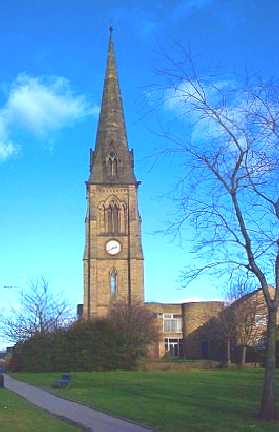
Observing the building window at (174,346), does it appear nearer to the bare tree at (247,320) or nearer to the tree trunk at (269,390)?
the bare tree at (247,320)

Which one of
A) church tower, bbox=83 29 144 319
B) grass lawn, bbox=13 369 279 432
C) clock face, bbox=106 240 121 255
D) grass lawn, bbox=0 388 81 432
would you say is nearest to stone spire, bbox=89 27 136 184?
church tower, bbox=83 29 144 319

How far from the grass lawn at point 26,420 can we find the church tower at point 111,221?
2139 inches

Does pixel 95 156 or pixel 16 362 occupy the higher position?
pixel 95 156

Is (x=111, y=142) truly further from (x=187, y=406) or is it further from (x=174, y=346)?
(x=187, y=406)

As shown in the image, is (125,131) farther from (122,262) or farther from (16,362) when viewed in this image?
(16,362)

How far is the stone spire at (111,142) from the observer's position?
84.4 m

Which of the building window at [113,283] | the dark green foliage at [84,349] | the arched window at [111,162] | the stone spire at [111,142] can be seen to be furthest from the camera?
the arched window at [111,162]

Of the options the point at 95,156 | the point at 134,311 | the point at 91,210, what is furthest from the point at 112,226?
the point at 134,311

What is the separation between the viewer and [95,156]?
8569 centimetres

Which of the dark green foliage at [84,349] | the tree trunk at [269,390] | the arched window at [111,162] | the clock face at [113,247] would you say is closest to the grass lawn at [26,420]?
the tree trunk at [269,390]

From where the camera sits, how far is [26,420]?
15266mm

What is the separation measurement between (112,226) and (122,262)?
5.30 metres

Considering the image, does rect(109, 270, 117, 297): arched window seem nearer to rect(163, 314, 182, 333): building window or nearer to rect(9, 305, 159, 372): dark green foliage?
rect(163, 314, 182, 333): building window

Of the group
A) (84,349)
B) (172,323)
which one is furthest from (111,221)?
(84,349)
